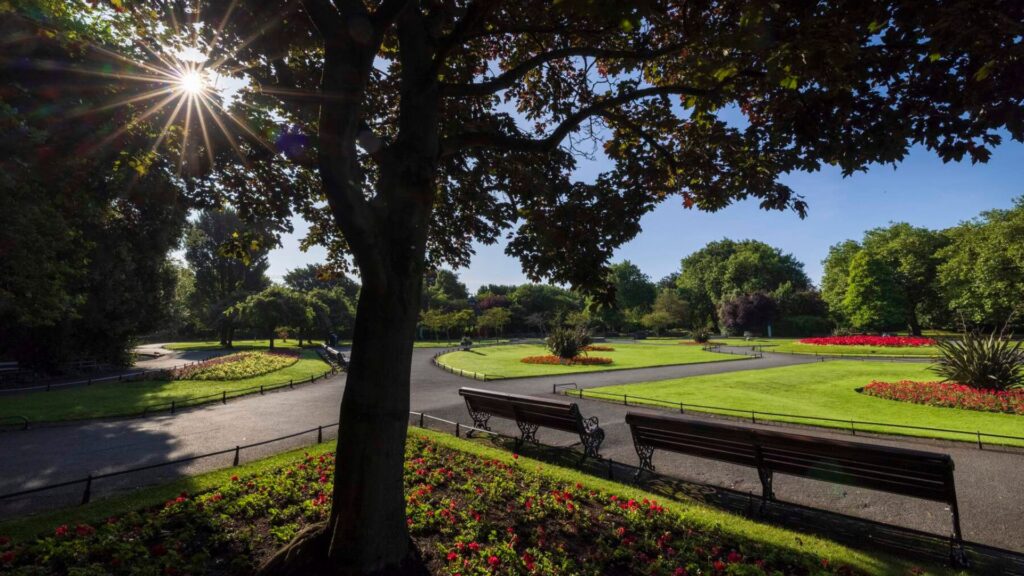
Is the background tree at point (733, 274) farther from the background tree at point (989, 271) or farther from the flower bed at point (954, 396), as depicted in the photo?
the flower bed at point (954, 396)

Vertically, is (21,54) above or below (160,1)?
above

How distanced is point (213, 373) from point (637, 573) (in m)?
23.0

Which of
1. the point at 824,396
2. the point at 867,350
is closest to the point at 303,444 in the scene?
the point at 824,396

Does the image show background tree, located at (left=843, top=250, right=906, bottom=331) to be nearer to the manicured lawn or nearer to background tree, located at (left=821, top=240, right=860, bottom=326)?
background tree, located at (left=821, top=240, right=860, bottom=326)

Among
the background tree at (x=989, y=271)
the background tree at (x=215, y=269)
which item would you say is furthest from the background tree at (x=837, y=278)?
the background tree at (x=215, y=269)

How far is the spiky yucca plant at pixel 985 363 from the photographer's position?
13047 mm

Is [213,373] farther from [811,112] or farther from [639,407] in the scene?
Result: [811,112]

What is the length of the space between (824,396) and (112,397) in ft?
84.2

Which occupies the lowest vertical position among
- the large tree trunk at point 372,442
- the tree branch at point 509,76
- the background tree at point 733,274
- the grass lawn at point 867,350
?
the grass lawn at point 867,350

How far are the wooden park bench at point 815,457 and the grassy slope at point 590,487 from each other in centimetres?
75

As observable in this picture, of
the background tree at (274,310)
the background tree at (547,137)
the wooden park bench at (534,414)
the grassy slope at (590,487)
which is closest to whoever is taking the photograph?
the background tree at (547,137)

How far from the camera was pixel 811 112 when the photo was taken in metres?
4.39

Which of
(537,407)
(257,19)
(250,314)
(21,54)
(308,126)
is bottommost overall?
(537,407)

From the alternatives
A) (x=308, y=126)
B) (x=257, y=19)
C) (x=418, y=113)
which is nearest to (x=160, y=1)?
(x=257, y=19)
